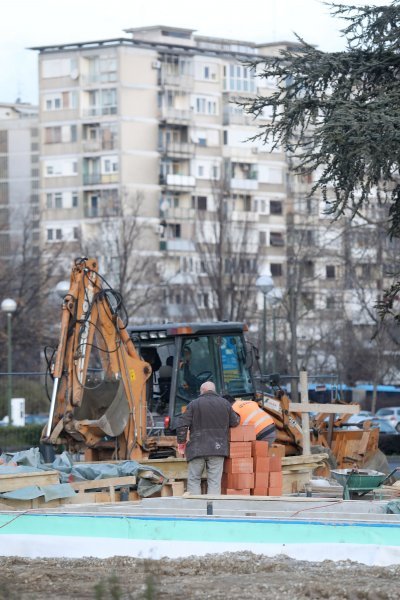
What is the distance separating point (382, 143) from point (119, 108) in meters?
74.2

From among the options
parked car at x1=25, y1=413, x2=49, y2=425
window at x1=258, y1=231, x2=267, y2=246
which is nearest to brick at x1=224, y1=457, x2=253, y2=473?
parked car at x1=25, y1=413, x2=49, y2=425

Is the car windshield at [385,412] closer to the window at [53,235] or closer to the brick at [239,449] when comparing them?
the window at [53,235]

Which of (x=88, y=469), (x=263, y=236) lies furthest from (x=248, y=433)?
(x=263, y=236)

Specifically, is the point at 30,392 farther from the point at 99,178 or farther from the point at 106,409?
the point at 99,178

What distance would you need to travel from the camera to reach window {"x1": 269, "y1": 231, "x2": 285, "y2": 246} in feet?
313

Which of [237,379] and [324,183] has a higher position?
[324,183]

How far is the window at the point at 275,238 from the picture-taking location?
95250 millimetres

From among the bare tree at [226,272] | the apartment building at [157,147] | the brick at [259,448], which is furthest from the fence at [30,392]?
the apartment building at [157,147]

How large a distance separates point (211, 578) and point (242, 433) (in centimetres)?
591

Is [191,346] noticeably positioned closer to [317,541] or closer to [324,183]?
[324,183]

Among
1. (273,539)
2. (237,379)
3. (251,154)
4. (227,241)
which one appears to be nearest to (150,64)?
(251,154)

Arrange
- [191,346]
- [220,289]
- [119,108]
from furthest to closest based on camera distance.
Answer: [119,108] < [220,289] < [191,346]

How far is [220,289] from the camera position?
182 ft

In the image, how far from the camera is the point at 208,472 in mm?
18219
